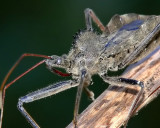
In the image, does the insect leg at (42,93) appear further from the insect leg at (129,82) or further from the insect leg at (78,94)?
the insect leg at (129,82)

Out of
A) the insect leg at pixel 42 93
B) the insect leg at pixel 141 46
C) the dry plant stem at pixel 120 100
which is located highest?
the insect leg at pixel 42 93

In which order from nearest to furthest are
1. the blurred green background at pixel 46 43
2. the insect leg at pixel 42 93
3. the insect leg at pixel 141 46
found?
the insect leg at pixel 42 93 < the insect leg at pixel 141 46 < the blurred green background at pixel 46 43

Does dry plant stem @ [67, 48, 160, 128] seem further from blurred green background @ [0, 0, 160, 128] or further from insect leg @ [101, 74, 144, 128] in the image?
blurred green background @ [0, 0, 160, 128]

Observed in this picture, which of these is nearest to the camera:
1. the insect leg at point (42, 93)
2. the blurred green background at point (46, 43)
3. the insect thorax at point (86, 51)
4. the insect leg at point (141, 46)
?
the insect leg at point (42, 93)

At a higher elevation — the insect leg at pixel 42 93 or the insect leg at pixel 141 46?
the insect leg at pixel 42 93

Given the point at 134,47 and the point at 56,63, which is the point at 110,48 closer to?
the point at 134,47

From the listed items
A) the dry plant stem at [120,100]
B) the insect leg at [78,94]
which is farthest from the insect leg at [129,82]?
the insect leg at [78,94]

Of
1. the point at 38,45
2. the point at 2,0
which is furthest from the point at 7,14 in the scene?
the point at 38,45

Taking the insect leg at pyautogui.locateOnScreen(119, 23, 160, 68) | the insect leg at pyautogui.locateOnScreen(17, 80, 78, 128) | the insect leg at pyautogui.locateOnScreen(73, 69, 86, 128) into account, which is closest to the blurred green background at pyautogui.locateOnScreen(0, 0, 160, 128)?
the insect leg at pyautogui.locateOnScreen(119, 23, 160, 68)
